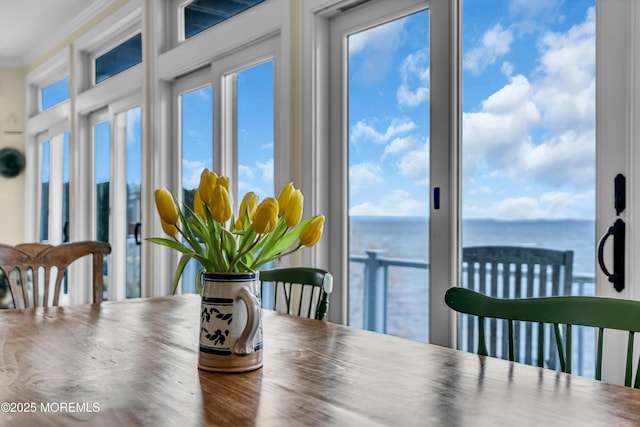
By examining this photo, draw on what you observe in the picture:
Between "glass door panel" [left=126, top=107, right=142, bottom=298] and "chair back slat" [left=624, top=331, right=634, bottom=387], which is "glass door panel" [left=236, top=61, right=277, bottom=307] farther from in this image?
"chair back slat" [left=624, top=331, right=634, bottom=387]

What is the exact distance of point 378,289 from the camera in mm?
3102

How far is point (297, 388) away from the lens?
0.92 meters

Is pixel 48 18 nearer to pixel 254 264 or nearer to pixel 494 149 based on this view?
pixel 494 149

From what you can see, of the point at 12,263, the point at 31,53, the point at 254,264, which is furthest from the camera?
the point at 31,53

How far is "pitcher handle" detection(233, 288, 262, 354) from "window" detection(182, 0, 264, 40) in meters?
2.36

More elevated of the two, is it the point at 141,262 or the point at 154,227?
the point at 154,227

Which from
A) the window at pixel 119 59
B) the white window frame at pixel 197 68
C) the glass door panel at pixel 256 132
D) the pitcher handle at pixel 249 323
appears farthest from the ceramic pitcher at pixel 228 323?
the window at pixel 119 59

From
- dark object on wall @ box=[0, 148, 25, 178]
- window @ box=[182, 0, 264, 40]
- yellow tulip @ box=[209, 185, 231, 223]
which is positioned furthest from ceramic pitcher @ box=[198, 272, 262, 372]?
dark object on wall @ box=[0, 148, 25, 178]

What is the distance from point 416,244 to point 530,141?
626 mm

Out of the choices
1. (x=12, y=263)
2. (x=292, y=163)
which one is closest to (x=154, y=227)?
(x=292, y=163)

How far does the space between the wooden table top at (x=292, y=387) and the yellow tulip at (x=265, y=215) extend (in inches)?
10.2

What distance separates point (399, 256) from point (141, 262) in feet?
7.39

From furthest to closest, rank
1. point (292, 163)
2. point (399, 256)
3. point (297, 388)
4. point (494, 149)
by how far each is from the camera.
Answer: point (292, 163) < point (399, 256) < point (494, 149) < point (297, 388)

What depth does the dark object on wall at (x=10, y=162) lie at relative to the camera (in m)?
6.27
